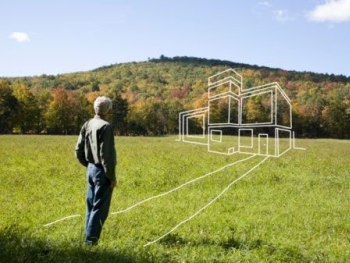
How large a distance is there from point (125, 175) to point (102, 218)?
937cm

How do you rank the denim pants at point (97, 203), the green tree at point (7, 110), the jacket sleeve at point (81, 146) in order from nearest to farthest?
the denim pants at point (97, 203)
the jacket sleeve at point (81, 146)
the green tree at point (7, 110)

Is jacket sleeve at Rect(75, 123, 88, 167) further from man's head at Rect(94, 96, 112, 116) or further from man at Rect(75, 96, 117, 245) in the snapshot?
man's head at Rect(94, 96, 112, 116)

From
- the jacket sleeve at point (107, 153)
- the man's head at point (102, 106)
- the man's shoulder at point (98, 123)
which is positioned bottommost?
the jacket sleeve at point (107, 153)

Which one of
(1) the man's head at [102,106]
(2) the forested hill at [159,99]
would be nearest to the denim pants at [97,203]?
(1) the man's head at [102,106]

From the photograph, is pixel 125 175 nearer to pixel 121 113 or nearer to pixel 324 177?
pixel 324 177

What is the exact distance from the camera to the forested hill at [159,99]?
14.4 meters

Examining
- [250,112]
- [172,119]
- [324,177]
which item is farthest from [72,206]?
[172,119]

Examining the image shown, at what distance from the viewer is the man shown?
25.5 ft

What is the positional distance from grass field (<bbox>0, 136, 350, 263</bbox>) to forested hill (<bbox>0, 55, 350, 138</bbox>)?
8.15ft

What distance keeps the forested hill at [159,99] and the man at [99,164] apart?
19.6 feet

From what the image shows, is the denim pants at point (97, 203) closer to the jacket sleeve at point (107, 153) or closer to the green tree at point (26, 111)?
the jacket sleeve at point (107, 153)

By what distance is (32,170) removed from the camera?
18750mm

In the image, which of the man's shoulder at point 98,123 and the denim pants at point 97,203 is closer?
the man's shoulder at point 98,123

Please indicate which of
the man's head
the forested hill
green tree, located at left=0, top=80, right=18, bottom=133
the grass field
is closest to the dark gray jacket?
the man's head
